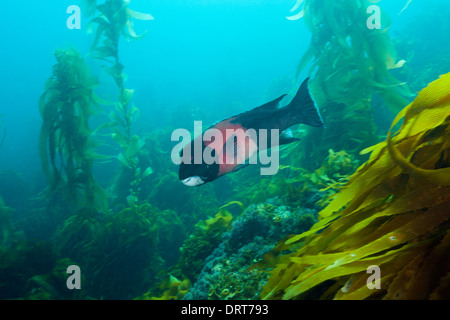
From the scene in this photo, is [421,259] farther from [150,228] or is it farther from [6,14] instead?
[6,14]

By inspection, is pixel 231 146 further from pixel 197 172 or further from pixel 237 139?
pixel 197 172

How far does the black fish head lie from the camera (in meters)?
1.74

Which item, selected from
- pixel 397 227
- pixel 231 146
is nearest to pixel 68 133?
pixel 231 146

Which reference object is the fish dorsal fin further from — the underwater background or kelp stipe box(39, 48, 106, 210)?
kelp stipe box(39, 48, 106, 210)

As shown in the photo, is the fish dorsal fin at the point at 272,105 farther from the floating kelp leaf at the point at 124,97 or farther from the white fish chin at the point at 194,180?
the floating kelp leaf at the point at 124,97

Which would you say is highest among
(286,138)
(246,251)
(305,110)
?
(305,110)

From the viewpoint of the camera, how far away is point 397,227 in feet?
3.05

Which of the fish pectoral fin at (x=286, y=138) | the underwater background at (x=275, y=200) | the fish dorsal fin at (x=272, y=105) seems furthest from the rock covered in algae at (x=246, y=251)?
the fish dorsal fin at (x=272, y=105)

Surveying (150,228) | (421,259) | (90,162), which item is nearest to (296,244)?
(421,259)

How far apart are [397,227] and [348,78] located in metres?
3.88

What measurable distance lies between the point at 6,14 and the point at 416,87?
373 feet

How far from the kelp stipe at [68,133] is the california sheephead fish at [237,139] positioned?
146 inches

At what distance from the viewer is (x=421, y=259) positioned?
2.60 ft

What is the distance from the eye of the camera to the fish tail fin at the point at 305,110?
1.92m
